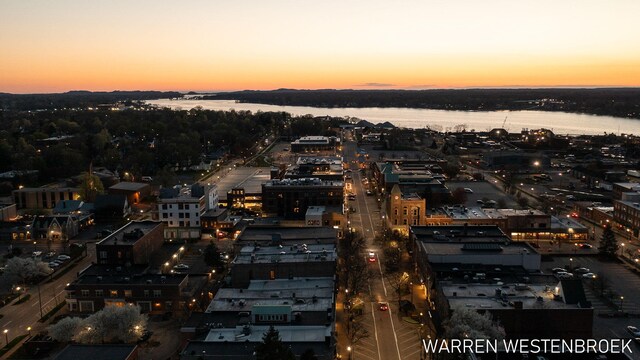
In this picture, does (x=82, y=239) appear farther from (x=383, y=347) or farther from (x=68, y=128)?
(x=68, y=128)

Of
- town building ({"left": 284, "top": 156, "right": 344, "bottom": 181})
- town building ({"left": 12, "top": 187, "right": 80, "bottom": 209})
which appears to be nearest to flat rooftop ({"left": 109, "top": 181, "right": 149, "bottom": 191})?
town building ({"left": 12, "top": 187, "right": 80, "bottom": 209})

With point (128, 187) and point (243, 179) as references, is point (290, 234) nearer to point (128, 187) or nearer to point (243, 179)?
point (128, 187)

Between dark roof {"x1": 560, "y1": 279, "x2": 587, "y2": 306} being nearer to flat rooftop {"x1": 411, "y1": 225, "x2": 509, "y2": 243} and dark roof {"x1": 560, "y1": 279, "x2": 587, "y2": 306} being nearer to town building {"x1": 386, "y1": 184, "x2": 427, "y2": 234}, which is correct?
flat rooftop {"x1": 411, "y1": 225, "x2": 509, "y2": 243}

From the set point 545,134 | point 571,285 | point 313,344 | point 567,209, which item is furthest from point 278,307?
point 545,134

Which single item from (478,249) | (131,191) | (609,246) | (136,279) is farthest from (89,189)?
(609,246)

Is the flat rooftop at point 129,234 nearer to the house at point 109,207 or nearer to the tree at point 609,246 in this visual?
the house at point 109,207

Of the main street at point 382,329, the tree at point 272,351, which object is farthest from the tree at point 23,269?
the tree at point 272,351
